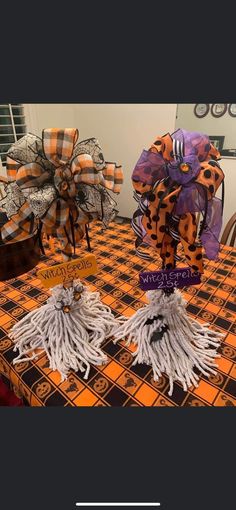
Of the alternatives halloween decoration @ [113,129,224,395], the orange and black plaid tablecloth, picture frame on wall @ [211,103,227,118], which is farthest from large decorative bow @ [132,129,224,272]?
picture frame on wall @ [211,103,227,118]

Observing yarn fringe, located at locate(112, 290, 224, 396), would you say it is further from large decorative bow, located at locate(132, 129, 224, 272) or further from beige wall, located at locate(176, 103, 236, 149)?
beige wall, located at locate(176, 103, 236, 149)

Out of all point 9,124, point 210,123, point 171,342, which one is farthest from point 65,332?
point 210,123

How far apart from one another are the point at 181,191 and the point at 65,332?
514 mm

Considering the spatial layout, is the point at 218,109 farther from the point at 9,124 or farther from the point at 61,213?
the point at 61,213

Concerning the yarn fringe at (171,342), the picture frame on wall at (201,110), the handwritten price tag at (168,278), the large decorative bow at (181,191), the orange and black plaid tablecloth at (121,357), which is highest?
the picture frame on wall at (201,110)

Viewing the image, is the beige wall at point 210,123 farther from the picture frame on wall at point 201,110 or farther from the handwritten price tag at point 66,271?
the handwritten price tag at point 66,271

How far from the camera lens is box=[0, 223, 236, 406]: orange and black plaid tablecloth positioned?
2.27 feet

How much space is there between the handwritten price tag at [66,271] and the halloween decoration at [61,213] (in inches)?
0.6

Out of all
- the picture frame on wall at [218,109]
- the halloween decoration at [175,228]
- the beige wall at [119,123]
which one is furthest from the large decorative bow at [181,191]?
the picture frame on wall at [218,109]

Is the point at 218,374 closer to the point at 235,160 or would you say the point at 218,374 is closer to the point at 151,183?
the point at 151,183

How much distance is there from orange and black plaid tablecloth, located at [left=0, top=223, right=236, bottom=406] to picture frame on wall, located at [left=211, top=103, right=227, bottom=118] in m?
1.39

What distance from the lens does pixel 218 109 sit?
2154mm

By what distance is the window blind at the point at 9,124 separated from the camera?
2180mm

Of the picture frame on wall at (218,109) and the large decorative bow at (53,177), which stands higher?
the picture frame on wall at (218,109)
